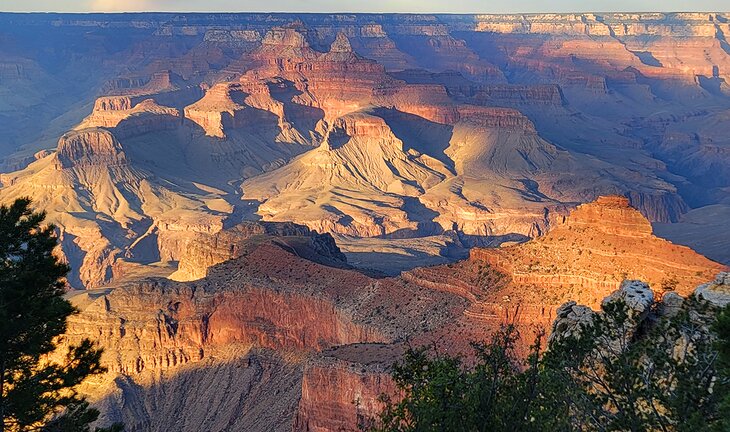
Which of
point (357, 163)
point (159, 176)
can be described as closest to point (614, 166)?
point (357, 163)

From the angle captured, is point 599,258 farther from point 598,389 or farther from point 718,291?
point 598,389

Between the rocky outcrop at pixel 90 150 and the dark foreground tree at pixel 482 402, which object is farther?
the rocky outcrop at pixel 90 150

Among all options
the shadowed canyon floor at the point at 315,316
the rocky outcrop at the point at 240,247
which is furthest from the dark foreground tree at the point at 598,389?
the rocky outcrop at the point at 240,247

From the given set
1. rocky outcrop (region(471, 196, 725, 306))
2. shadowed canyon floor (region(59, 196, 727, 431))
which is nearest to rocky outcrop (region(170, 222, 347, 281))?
shadowed canyon floor (region(59, 196, 727, 431))

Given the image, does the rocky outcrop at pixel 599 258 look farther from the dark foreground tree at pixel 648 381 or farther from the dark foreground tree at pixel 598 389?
the dark foreground tree at pixel 648 381

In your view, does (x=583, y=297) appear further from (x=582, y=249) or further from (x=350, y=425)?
(x=350, y=425)

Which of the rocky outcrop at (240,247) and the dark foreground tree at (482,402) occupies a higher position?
the rocky outcrop at (240,247)

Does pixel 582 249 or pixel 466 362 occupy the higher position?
pixel 582 249

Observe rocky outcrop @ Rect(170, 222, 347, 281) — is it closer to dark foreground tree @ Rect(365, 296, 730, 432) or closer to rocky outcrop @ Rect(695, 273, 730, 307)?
rocky outcrop @ Rect(695, 273, 730, 307)

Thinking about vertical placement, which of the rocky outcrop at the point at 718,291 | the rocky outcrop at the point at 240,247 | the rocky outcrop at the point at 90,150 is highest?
the rocky outcrop at the point at 90,150
